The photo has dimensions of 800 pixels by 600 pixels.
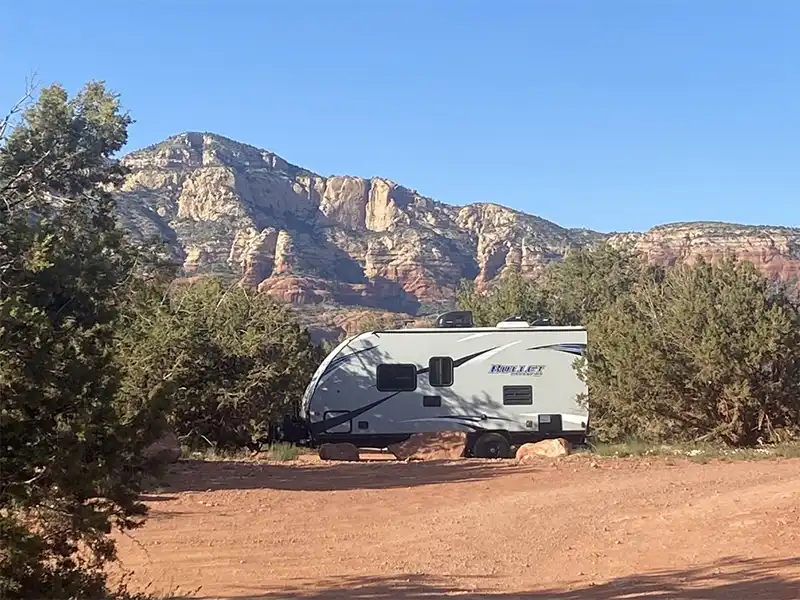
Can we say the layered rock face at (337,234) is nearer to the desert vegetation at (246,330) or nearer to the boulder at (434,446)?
the desert vegetation at (246,330)

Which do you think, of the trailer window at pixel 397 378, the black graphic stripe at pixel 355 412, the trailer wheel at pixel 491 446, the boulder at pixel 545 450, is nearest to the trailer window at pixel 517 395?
the trailer wheel at pixel 491 446

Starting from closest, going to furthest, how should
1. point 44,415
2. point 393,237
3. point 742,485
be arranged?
point 44,415, point 742,485, point 393,237

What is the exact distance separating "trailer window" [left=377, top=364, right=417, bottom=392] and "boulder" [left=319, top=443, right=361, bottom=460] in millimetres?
1604

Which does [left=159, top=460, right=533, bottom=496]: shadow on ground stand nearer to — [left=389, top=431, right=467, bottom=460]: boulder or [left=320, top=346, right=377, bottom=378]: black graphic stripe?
[left=389, top=431, right=467, bottom=460]: boulder

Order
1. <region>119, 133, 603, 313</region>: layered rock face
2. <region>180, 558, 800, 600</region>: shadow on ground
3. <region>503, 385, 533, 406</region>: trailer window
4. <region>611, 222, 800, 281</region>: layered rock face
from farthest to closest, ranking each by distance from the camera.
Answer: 1. <region>119, 133, 603, 313</region>: layered rock face
2. <region>611, 222, 800, 281</region>: layered rock face
3. <region>503, 385, 533, 406</region>: trailer window
4. <region>180, 558, 800, 600</region>: shadow on ground

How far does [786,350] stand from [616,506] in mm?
8509

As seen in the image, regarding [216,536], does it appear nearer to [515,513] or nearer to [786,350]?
[515,513]

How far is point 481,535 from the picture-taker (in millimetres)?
9938

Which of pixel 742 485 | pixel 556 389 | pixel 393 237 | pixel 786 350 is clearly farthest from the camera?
pixel 393 237

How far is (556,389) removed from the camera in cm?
1964

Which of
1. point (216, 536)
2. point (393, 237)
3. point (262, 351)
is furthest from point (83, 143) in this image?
point (393, 237)

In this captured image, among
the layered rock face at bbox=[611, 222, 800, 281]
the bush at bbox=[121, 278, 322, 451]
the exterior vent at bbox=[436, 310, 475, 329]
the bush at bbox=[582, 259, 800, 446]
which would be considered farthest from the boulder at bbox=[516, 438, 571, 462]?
the layered rock face at bbox=[611, 222, 800, 281]

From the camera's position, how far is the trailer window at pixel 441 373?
19609 mm

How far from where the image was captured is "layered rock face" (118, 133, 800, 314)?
75.9 meters
